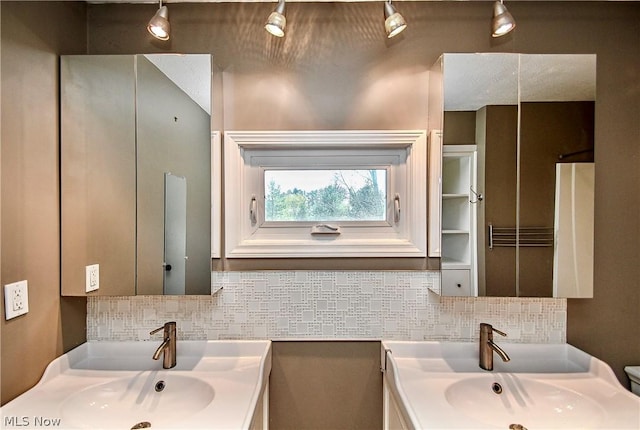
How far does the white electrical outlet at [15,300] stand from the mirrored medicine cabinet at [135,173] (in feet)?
0.56

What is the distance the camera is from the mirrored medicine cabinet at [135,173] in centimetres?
131

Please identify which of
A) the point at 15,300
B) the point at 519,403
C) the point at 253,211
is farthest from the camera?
the point at 253,211

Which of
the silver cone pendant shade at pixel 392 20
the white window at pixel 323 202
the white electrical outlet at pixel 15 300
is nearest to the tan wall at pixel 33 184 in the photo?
the white electrical outlet at pixel 15 300

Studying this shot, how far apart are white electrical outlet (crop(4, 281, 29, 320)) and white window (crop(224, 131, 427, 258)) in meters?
0.68

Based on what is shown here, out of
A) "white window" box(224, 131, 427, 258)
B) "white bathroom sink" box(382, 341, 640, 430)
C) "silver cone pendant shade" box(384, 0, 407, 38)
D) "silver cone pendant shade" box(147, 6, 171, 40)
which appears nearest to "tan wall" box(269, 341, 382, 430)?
"white bathroom sink" box(382, 341, 640, 430)

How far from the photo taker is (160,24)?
1287 mm

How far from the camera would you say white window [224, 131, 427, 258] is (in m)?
1.42

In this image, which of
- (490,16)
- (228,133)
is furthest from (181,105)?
(490,16)

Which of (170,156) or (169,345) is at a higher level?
(170,156)

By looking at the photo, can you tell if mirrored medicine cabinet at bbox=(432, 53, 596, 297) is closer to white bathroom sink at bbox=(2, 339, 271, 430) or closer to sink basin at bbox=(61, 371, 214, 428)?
white bathroom sink at bbox=(2, 339, 271, 430)

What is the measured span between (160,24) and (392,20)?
2.87 ft

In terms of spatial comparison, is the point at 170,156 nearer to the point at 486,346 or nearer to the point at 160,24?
the point at 160,24

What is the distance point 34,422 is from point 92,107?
42.6 inches

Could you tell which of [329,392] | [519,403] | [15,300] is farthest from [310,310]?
[15,300]
